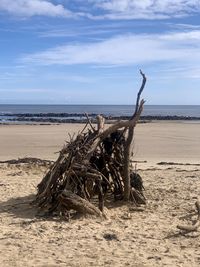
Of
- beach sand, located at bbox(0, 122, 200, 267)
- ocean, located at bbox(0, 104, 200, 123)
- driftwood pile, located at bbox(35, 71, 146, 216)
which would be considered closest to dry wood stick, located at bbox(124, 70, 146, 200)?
driftwood pile, located at bbox(35, 71, 146, 216)

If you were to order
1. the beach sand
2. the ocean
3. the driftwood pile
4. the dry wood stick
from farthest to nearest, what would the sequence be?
the ocean → the dry wood stick → the driftwood pile → the beach sand

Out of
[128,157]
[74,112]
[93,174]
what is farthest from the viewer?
[74,112]

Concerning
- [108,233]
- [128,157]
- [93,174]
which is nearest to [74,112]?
[128,157]

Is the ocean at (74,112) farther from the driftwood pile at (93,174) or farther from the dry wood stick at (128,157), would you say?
the dry wood stick at (128,157)

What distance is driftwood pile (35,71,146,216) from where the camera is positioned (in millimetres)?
7555

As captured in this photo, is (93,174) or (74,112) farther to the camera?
(74,112)

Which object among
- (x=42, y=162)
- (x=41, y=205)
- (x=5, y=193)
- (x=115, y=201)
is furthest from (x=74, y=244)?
(x=42, y=162)

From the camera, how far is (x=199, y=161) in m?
15.9

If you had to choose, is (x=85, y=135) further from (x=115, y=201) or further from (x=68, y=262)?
(x=68, y=262)

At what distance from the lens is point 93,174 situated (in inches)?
302

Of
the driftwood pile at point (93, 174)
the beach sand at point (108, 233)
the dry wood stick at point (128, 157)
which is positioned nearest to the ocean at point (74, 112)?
the beach sand at point (108, 233)

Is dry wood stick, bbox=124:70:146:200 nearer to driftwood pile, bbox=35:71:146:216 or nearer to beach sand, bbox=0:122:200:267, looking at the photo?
driftwood pile, bbox=35:71:146:216

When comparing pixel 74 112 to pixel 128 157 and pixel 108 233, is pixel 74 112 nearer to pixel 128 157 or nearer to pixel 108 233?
Result: pixel 128 157

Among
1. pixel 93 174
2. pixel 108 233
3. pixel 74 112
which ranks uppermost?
pixel 74 112
